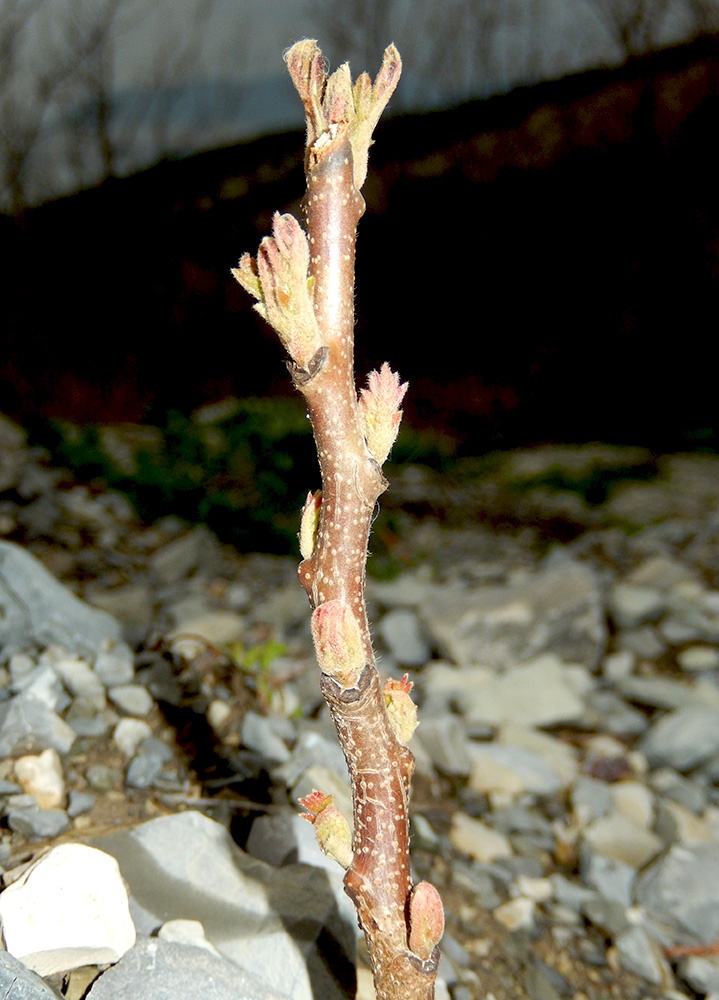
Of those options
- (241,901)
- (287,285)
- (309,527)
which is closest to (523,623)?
(241,901)

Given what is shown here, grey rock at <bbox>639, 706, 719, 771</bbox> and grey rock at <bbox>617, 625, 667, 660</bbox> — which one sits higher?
grey rock at <bbox>617, 625, 667, 660</bbox>

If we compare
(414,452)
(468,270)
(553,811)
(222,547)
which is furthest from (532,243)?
(553,811)

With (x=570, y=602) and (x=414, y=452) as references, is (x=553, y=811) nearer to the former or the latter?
(x=570, y=602)

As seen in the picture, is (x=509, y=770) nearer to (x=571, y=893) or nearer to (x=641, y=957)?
(x=571, y=893)

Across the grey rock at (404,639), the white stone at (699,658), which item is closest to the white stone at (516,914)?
the grey rock at (404,639)

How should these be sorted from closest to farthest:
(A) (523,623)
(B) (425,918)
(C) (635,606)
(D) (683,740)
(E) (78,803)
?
(B) (425,918), (E) (78,803), (D) (683,740), (A) (523,623), (C) (635,606)


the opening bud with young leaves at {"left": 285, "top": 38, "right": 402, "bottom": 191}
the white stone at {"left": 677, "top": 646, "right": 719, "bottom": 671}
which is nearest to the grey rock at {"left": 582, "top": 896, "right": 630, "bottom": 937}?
the white stone at {"left": 677, "top": 646, "right": 719, "bottom": 671}

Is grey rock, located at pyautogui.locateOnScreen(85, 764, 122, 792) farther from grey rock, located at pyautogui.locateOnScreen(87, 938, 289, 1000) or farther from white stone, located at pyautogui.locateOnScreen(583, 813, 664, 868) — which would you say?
Result: white stone, located at pyautogui.locateOnScreen(583, 813, 664, 868)

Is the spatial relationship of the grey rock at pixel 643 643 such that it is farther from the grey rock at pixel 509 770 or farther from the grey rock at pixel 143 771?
the grey rock at pixel 143 771
